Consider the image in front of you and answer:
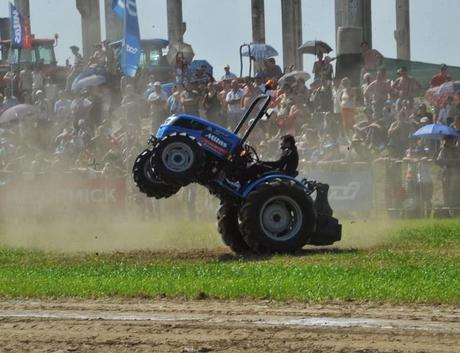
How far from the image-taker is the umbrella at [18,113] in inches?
1049

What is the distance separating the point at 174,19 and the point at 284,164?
76.6 feet

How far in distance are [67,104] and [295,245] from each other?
→ 44.4ft

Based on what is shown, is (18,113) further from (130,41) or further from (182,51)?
(182,51)

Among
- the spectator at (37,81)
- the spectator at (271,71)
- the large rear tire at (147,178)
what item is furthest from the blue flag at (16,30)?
the large rear tire at (147,178)

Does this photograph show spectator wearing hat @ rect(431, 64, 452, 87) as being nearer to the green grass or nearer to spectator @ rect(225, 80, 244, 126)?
spectator @ rect(225, 80, 244, 126)

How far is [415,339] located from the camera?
27.8 feet

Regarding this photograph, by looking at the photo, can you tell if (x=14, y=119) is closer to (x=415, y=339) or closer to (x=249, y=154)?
(x=249, y=154)

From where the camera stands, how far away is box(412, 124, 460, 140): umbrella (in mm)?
20719

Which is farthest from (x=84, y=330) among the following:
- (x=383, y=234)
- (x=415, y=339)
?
(x=383, y=234)

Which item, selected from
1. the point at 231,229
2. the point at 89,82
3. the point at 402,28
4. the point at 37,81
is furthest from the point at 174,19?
the point at 231,229

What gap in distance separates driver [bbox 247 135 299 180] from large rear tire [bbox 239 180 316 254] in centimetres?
44

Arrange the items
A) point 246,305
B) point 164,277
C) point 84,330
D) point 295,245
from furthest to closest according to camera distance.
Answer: point 295,245, point 164,277, point 246,305, point 84,330

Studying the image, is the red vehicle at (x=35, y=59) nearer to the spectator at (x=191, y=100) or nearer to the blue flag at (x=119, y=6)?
the blue flag at (x=119, y=6)

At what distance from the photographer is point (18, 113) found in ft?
87.5
